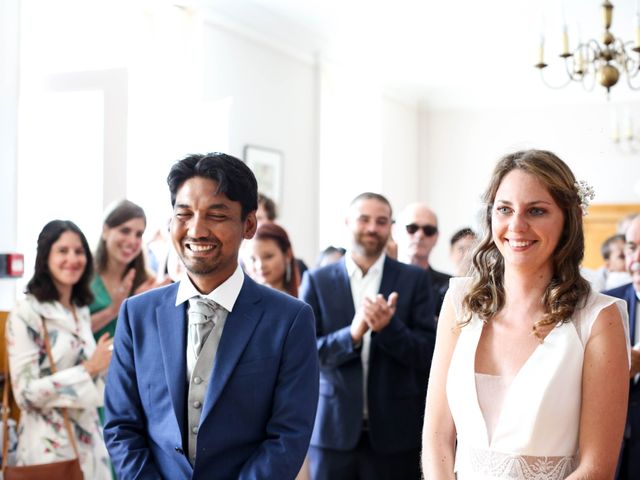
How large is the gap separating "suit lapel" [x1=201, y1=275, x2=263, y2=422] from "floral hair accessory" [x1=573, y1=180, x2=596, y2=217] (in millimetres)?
869

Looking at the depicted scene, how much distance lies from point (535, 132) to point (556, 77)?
3.67ft

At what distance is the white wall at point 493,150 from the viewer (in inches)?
424

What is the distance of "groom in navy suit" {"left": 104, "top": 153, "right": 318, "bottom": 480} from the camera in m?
2.10

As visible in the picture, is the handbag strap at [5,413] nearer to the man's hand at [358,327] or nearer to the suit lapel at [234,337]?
the man's hand at [358,327]

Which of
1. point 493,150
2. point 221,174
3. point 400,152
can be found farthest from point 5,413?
point 493,150

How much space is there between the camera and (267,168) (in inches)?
300

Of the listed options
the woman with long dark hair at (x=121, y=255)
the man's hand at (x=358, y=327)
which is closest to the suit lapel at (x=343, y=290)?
the man's hand at (x=358, y=327)

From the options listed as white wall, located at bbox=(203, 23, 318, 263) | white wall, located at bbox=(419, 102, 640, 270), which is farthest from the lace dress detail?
white wall, located at bbox=(419, 102, 640, 270)

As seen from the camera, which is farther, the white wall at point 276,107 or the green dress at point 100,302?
the white wall at point 276,107

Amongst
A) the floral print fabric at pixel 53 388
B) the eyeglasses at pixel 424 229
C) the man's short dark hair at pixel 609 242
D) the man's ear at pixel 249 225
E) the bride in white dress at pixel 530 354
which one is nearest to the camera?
the bride in white dress at pixel 530 354

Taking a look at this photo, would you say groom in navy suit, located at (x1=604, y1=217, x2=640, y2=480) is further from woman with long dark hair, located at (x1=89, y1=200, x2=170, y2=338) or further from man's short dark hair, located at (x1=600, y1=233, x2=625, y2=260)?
man's short dark hair, located at (x1=600, y1=233, x2=625, y2=260)

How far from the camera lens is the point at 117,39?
5910 millimetres

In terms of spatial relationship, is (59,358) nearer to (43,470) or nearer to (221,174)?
(43,470)

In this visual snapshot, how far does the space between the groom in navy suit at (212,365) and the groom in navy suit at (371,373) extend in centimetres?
124
